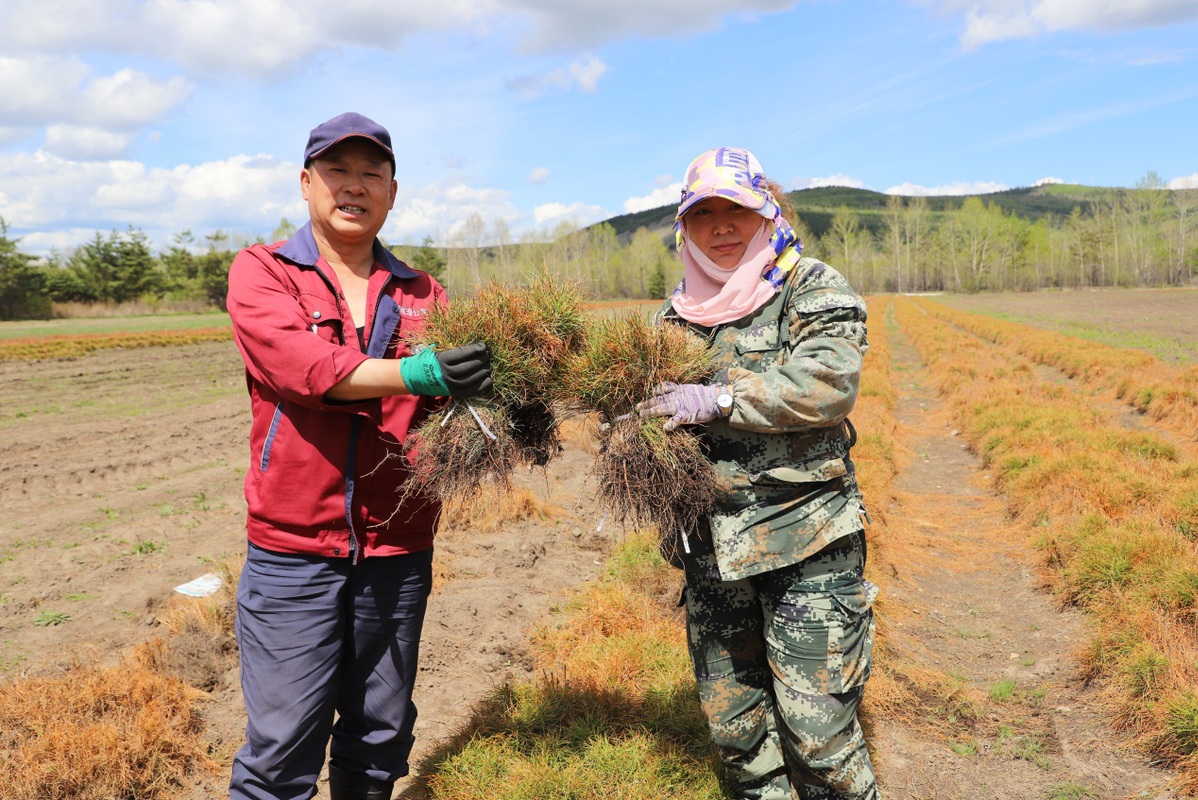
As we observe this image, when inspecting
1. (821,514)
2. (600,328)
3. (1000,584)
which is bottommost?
(1000,584)

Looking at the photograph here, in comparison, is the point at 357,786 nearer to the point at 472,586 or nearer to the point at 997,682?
the point at 472,586

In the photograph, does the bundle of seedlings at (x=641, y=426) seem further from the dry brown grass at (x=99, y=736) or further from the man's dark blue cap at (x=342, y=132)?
the dry brown grass at (x=99, y=736)

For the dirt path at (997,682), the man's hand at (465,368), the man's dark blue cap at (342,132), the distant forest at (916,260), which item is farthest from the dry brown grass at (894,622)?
the distant forest at (916,260)

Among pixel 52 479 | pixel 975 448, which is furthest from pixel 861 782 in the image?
pixel 52 479

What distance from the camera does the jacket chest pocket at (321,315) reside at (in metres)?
2.35

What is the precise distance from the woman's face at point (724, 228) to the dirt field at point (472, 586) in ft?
4.11

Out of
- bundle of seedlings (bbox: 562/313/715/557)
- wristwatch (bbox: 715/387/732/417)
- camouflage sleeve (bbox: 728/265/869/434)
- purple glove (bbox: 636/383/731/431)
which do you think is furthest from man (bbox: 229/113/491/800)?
camouflage sleeve (bbox: 728/265/869/434)

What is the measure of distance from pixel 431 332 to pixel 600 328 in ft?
1.91

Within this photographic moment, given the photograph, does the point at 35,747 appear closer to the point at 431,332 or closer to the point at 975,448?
the point at 431,332

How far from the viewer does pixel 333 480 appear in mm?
2381

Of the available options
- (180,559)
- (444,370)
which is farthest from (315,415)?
(180,559)

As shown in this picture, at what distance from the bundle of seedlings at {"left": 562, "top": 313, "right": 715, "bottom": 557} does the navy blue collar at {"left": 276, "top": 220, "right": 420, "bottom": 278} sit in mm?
763

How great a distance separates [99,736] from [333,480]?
1.96 metres

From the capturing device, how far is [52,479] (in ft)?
28.4
